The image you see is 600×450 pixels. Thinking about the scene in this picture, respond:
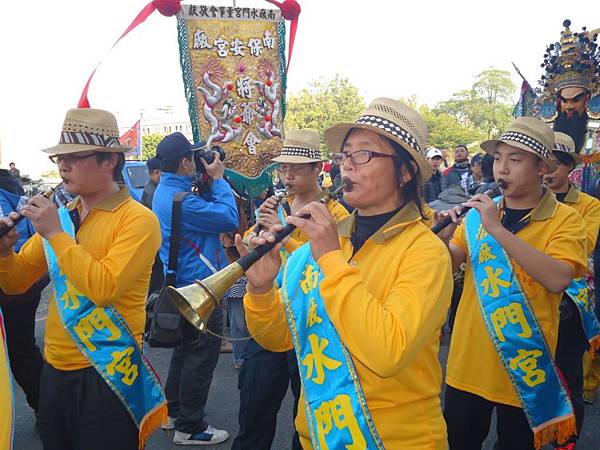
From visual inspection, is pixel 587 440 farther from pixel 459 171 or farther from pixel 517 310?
pixel 459 171

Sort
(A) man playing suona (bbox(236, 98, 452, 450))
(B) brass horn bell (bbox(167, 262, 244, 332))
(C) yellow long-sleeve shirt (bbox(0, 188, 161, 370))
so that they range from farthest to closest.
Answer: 1. (C) yellow long-sleeve shirt (bbox(0, 188, 161, 370))
2. (B) brass horn bell (bbox(167, 262, 244, 332))
3. (A) man playing suona (bbox(236, 98, 452, 450))

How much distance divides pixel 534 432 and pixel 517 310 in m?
0.65

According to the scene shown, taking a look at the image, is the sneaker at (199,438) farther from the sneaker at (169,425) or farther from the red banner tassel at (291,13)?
the red banner tassel at (291,13)

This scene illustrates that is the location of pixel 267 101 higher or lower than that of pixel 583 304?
higher

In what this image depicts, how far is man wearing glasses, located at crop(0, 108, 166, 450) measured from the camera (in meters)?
2.26

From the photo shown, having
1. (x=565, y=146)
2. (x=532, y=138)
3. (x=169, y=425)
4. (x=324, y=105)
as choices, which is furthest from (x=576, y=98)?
(x=324, y=105)

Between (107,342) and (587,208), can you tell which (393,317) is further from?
(587,208)

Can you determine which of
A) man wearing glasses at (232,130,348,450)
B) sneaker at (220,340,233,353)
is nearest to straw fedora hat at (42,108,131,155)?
man wearing glasses at (232,130,348,450)

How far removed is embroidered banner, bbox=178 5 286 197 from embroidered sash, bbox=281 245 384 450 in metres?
1.94

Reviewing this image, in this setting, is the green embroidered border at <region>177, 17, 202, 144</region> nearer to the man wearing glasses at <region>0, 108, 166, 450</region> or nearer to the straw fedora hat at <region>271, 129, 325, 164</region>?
the straw fedora hat at <region>271, 129, 325, 164</region>

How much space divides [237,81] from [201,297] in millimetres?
2373

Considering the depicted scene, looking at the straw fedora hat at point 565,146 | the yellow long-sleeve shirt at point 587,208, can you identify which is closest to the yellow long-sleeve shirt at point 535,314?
the yellow long-sleeve shirt at point 587,208

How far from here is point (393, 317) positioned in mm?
1435

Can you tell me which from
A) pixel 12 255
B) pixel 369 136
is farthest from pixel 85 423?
pixel 369 136
